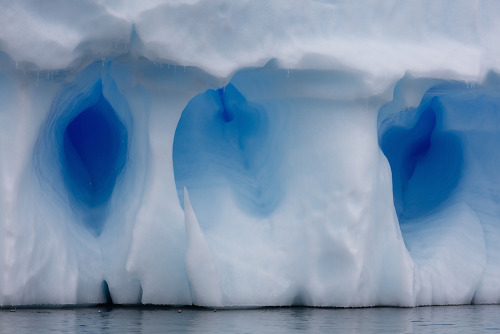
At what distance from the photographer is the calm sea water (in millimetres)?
4418

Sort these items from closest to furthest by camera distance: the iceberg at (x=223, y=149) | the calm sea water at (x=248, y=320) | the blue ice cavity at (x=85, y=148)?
the calm sea water at (x=248, y=320)
the iceberg at (x=223, y=149)
the blue ice cavity at (x=85, y=148)

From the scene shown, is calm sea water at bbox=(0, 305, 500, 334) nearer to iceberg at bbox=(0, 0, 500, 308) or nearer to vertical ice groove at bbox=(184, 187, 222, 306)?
vertical ice groove at bbox=(184, 187, 222, 306)

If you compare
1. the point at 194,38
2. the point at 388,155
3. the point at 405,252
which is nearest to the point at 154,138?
the point at 194,38

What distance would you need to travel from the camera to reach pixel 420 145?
307 inches

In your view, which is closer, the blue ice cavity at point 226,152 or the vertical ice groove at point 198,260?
the vertical ice groove at point 198,260

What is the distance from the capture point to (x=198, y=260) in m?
5.68

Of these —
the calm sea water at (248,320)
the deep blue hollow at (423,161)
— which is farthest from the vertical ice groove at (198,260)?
the deep blue hollow at (423,161)

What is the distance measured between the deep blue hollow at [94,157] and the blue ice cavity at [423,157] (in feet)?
7.26

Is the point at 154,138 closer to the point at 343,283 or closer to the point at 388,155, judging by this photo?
the point at 343,283

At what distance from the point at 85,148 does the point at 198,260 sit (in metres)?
1.49

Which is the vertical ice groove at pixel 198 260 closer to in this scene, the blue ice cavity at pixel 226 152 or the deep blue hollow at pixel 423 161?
the blue ice cavity at pixel 226 152

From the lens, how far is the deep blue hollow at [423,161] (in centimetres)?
743

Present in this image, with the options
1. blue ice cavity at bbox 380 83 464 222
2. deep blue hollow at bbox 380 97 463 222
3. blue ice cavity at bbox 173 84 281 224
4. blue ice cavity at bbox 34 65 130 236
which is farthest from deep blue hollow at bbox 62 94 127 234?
deep blue hollow at bbox 380 97 463 222

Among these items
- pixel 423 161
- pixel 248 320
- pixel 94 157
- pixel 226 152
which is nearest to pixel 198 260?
pixel 248 320
